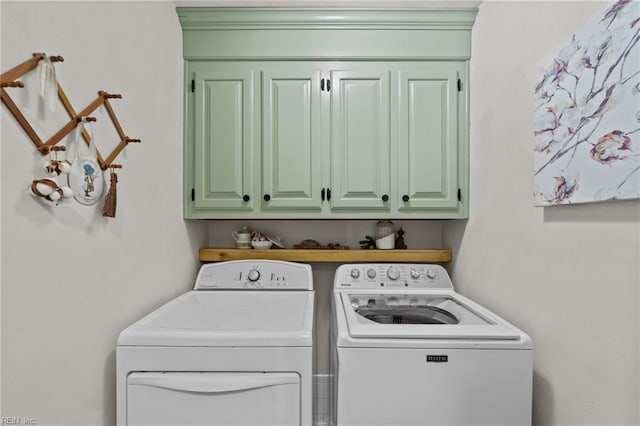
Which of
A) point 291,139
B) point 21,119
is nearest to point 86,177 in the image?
point 21,119

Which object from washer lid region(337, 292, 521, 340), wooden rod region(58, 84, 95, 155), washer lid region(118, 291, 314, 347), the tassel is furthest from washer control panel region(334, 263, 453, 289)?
wooden rod region(58, 84, 95, 155)

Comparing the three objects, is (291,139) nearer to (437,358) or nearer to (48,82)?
(48,82)

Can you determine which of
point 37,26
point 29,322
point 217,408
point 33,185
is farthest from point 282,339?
point 37,26

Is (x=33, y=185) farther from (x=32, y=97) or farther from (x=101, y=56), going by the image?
(x=101, y=56)

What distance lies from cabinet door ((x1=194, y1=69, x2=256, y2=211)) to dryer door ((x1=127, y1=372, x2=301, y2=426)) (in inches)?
38.4

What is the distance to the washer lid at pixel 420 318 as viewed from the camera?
42.8 inches

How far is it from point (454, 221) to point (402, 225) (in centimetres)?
32

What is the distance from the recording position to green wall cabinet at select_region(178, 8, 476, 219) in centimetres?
179

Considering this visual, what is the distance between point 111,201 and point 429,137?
1.54 m

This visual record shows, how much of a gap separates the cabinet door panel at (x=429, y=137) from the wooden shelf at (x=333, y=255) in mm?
302

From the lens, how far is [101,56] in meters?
1.13

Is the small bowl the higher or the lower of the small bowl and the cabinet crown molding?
the lower

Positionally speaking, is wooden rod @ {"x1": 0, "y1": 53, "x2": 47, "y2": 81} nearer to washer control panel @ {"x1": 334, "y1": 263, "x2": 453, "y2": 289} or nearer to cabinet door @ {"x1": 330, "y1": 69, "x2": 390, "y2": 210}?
cabinet door @ {"x1": 330, "y1": 69, "x2": 390, "y2": 210}

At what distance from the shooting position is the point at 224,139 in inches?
71.5
